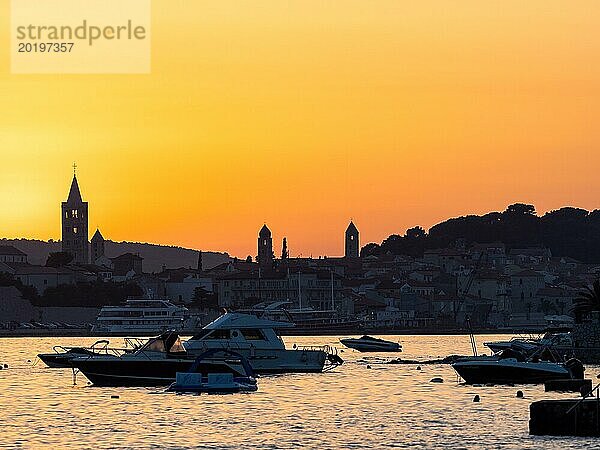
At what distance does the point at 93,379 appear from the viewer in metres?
63.5

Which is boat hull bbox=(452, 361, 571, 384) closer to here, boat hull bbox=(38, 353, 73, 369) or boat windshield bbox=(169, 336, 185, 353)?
boat windshield bbox=(169, 336, 185, 353)

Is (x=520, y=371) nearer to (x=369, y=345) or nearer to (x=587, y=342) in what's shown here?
(x=587, y=342)

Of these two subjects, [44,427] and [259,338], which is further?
[259,338]

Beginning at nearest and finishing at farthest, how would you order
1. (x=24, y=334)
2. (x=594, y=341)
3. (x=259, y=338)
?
(x=259, y=338) < (x=594, y=341) < (x=24, y=334)

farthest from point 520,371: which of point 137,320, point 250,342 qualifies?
point 137,320

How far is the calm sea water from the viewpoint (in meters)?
42.5

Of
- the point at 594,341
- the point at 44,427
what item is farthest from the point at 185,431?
the point at 594,341

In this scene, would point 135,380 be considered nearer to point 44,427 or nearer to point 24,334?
point 44,427

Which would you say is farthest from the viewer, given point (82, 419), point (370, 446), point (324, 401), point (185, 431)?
point (324, 401)

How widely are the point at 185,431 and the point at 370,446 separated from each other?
673 cm

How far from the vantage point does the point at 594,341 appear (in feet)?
269

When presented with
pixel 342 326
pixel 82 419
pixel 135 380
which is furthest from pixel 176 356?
pixel 342 326

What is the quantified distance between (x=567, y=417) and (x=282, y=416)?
13.3 meters

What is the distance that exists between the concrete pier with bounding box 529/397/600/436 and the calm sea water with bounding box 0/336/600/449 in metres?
0.47
